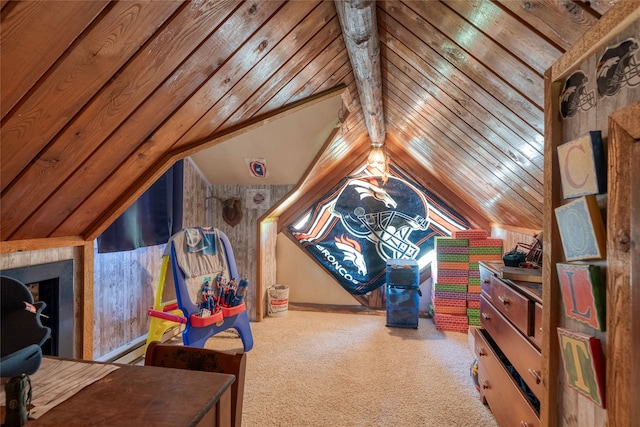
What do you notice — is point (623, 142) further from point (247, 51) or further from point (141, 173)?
point (141, 173)

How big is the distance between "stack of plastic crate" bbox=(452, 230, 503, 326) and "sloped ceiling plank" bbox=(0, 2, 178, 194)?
3.56 m

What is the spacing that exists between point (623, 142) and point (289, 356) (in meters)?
2.83

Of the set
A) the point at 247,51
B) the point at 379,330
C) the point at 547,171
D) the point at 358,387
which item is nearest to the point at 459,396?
the point at 358,387

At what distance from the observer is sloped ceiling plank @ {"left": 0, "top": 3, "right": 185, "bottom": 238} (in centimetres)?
104

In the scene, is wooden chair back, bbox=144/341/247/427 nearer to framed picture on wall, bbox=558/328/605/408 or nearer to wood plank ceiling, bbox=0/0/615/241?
wood plank ceiling, bbox=0/0/615/241

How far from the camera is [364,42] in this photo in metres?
1.65

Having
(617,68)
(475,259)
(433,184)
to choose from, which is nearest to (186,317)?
(617,68)

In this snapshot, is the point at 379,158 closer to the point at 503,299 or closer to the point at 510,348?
the point at 503,299

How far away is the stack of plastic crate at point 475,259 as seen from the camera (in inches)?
140

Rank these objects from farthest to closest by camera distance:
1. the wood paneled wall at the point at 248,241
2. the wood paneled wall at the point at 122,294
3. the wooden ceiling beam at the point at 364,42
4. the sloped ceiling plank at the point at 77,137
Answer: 1. the wood paneled wall at the point at 248,241
2. the wood paneled wall at the point at 122,294
3. the wooden ceiling beam at the point at 364,42
4. the sloped ceiling plank at the point at 77,137

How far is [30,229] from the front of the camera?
148 cm

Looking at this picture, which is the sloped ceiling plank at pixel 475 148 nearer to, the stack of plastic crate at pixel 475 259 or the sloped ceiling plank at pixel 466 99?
the sloped ceiling plank at pixel 466 99

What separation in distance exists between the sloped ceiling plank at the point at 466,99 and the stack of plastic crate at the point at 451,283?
192 centimetres

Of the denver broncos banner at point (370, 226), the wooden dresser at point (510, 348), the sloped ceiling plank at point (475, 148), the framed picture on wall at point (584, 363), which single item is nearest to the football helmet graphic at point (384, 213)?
the denver broncos banner at point (370, 226)
